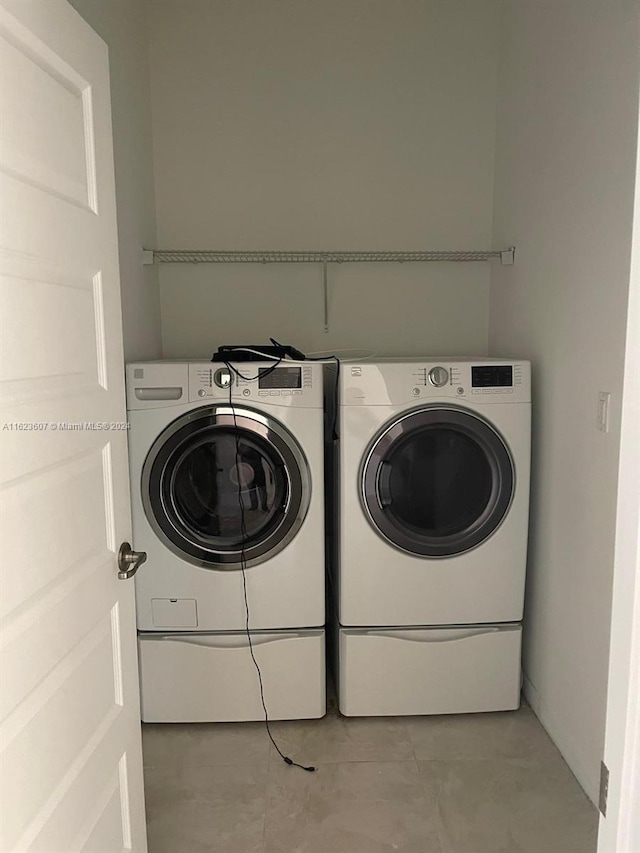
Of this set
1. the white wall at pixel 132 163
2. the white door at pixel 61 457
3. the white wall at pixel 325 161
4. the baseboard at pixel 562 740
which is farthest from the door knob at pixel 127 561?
the white wall at pixel 325 161

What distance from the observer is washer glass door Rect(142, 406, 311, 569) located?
206cm

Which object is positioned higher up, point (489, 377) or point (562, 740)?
point (489, 377)

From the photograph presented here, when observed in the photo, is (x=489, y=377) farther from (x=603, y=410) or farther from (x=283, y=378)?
(x=283, y=378)

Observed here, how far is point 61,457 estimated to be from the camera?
1.08 metres

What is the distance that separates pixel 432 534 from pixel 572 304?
2.85 feet

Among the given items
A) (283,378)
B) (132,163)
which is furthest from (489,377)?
(132,163)

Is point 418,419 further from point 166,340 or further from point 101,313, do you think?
point 166,340

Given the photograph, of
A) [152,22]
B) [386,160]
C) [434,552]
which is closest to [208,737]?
[434,552]

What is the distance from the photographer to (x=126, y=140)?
2.33m

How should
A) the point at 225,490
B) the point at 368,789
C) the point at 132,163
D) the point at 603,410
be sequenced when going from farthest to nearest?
the point at 132,163
the point at 225,490
the point at 368,789
the point at 603,410

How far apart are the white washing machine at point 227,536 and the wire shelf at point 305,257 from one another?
0.76 meters

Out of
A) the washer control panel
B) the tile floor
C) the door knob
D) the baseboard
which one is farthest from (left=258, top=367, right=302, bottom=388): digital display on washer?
the baseboard

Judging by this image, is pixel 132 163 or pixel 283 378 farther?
pixel 132 163

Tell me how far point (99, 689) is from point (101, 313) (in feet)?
2.44
